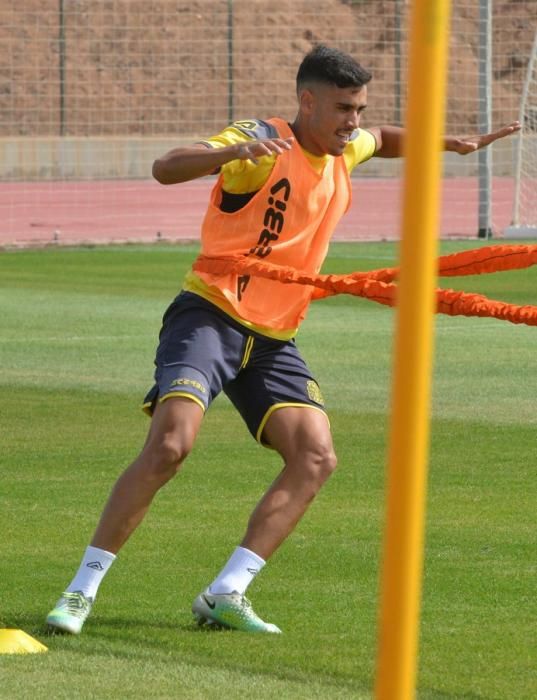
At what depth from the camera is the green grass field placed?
5758 mm

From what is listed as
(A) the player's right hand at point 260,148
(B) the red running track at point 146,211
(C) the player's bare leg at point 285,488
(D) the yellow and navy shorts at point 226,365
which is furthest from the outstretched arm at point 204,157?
(B) the red running track at point 146,211

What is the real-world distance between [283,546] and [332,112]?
2047 millimetres

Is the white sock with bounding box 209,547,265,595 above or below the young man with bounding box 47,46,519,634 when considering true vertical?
below

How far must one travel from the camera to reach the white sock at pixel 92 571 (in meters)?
6.33

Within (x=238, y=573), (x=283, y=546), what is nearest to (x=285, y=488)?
(x=238, y=573)

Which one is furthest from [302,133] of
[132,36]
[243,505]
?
[132,36]

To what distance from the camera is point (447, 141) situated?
730 cm

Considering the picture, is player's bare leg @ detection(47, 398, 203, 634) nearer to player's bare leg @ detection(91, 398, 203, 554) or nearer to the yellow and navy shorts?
player's bare leg @ detection(91, 398, 203, 554)

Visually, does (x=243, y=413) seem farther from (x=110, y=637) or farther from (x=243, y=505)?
(x=243, y=505)

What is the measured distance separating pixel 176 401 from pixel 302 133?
1.12m

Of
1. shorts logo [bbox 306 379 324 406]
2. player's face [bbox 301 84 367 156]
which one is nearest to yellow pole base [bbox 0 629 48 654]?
shorts logo [bbox 306 379 324 406]

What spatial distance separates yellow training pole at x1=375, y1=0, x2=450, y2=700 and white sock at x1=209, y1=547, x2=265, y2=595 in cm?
353

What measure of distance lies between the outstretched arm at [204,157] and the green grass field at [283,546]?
1.54 meters

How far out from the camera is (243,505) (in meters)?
8.66
